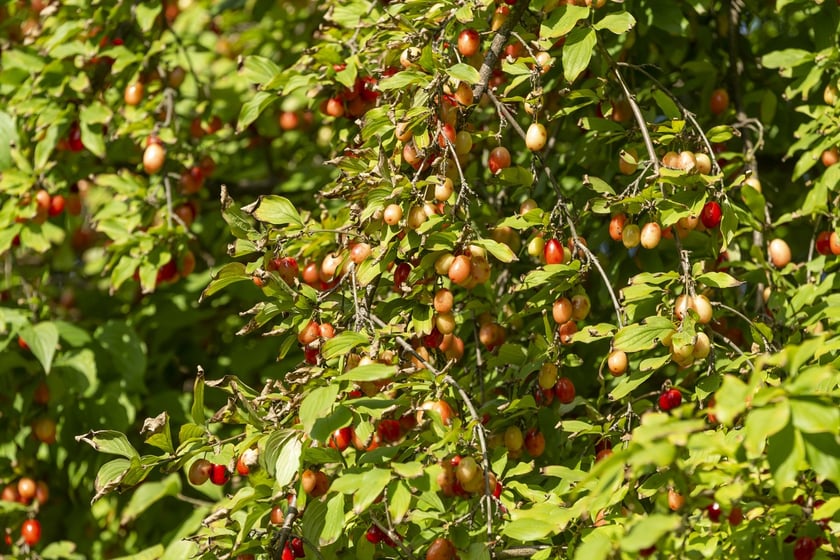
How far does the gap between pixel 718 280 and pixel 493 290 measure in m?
0.84

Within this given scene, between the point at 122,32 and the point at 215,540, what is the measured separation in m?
2.27

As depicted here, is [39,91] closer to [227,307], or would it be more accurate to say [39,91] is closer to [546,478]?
[227,307]

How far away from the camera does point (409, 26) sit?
2297mm

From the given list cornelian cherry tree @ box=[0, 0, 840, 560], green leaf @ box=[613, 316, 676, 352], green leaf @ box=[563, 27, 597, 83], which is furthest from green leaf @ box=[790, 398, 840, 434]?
green leaf @ box=[563, 27, 597, 83]

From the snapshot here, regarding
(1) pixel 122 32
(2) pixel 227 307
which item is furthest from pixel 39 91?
(2) pixel 227 307

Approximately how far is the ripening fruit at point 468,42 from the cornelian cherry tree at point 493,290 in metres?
0.02

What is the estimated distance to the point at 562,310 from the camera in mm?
2246

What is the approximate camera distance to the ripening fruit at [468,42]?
231cm

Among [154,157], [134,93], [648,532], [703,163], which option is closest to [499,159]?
[703,163]

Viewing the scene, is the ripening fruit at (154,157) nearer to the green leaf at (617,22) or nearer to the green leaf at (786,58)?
the green leaf at (617,22)

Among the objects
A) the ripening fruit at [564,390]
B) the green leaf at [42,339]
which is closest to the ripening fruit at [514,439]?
the ripening fruit at [564,390]

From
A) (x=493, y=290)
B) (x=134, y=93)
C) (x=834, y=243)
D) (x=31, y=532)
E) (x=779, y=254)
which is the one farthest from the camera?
(x=134, y=93)

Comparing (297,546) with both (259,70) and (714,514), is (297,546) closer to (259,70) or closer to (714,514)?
(714,514)

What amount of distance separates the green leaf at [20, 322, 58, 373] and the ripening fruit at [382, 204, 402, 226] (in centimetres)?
158
